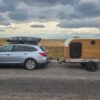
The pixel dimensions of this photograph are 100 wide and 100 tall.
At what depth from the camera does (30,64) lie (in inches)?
843

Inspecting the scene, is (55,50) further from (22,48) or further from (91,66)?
(91,66)

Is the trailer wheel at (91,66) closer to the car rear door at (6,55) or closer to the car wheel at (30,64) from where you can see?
the car wheel at (30,64)

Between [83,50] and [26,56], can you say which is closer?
[83,50]

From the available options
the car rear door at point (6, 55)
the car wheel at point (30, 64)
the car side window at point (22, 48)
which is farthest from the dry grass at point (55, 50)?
the car rear door at point (6, 55)

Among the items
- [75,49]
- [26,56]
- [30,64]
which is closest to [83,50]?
[75,49]

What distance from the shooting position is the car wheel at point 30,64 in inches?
838

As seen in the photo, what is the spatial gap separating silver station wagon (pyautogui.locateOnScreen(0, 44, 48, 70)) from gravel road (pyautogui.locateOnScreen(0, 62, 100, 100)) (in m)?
2.16

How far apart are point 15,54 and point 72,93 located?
8.74 m

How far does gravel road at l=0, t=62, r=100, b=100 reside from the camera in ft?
42.5

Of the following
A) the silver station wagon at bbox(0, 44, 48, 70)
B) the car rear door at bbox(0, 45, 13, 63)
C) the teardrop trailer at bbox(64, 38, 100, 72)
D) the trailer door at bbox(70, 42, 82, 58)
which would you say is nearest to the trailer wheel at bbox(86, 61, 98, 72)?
the teardrop trailer at bbox(64, 38, 100, 72)

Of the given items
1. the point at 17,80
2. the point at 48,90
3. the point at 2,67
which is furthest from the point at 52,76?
the point at 2,67

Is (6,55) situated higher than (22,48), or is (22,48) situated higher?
(22,48)

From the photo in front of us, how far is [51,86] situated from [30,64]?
6617mm

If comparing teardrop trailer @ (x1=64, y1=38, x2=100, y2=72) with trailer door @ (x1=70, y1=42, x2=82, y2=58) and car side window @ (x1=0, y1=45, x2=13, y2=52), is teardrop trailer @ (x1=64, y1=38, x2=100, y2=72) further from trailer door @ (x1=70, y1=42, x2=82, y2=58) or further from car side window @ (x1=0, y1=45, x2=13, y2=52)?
car side window @ (x1=0, y1=45, x2=13, y2=52)
